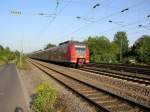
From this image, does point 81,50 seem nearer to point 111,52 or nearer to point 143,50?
point 143,50

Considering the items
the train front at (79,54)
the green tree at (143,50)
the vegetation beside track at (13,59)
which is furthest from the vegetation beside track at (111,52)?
the train front at (79,54)

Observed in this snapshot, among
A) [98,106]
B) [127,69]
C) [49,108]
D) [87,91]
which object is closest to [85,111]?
[98,106]

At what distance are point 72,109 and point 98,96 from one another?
258 cm

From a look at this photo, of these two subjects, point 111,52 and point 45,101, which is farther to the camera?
point 111,52

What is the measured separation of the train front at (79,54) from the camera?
34312mm

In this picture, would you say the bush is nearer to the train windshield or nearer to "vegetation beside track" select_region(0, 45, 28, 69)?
the train windshield

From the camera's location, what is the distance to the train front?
34.3 m

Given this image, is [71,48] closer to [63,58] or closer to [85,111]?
[63,58]

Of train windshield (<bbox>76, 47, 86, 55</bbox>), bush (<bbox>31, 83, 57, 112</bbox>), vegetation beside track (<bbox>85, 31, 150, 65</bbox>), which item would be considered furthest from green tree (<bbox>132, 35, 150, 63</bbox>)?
bush (<bbox>31, 83, 57, 112</bbox>)

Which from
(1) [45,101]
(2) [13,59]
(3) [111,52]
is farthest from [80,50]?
(2) [13,59]

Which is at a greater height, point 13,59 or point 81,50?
point 81,50

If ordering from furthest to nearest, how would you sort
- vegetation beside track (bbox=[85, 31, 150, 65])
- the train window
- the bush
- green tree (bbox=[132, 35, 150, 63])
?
green tree (bbox=[132, 35, 150, 63])
vegetation beside track (bbox=[85, 31, 150, 65])
the train window
the bush

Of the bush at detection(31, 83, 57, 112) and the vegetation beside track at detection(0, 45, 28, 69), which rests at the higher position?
the vegetation beside track at detection(0, 45, 28, 69)

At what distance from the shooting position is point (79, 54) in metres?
35.0
